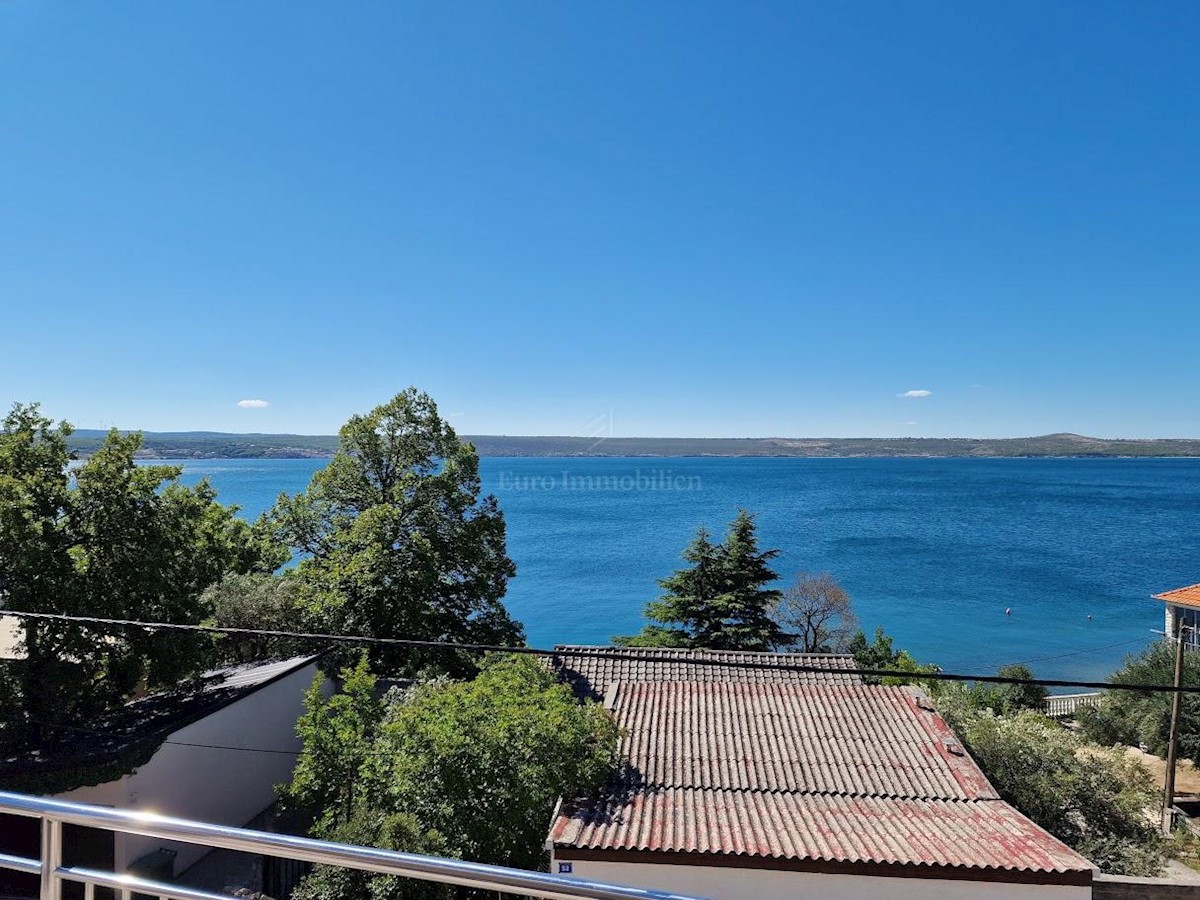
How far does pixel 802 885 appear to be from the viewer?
7402mm

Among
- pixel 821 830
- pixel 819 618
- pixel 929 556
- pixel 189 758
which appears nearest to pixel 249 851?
pixel 821 830

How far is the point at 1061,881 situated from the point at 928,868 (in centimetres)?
133

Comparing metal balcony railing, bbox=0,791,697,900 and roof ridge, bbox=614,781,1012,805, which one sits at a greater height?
metal balcony railing, bbox=0,791,697,900

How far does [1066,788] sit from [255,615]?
1722cm

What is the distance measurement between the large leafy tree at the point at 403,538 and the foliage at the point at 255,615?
801 mm

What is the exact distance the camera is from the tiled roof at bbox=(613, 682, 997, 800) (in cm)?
958

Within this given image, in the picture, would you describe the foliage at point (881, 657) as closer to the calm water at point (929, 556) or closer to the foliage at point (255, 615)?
the calm water at point (929, 556)

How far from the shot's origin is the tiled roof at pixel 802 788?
7547 millimetres

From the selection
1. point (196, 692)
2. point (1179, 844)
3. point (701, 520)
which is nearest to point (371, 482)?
point (196, 692)

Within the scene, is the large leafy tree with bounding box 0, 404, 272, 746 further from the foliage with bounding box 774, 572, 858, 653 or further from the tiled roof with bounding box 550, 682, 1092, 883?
the foliage with bounding box 774, 572, 858, 653

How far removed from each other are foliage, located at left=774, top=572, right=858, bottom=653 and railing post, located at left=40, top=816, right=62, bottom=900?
2981cm

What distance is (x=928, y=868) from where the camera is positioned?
23.5 feet

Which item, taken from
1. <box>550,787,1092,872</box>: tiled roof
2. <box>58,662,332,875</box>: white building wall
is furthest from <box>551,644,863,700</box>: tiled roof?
<box>58,662,332,875</box>: white building wall

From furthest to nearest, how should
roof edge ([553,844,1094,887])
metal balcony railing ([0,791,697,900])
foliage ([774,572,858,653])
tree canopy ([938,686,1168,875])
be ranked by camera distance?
foliage ([774,572,858,653]), tree canopy ([938,686,1168,875]), roof edge ([553,844,1094,887]), metal balcony railing ([0,791,697,900])
